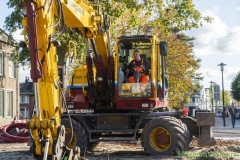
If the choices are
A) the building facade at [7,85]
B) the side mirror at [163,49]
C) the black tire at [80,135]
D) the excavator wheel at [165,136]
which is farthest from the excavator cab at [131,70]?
the building facade at [7,85]

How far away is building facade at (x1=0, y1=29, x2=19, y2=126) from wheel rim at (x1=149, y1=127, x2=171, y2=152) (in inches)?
966

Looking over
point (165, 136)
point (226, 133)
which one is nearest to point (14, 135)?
point (165, 136)

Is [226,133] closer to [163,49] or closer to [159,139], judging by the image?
[159,139]

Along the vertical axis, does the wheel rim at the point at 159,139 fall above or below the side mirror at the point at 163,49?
below

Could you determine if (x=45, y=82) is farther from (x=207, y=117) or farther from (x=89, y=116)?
(x=207, y=117)

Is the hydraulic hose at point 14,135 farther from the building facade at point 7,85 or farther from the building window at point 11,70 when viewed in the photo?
the building window at point 11,70

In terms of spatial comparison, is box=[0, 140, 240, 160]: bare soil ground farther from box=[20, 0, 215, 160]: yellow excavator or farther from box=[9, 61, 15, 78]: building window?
box=[9, 61, 15, 78]: building window

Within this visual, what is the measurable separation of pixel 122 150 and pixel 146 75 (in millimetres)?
2755

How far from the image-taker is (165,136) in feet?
46.8

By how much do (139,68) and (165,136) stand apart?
203 centimetres

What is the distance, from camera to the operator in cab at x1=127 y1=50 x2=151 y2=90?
14.5 metres

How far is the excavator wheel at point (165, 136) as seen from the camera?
1390 cm

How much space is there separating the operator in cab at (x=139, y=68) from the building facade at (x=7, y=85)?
23793 millimetres

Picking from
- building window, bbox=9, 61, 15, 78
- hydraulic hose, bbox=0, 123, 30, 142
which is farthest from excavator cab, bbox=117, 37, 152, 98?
building window, bbox=9, 61, 15, 78
